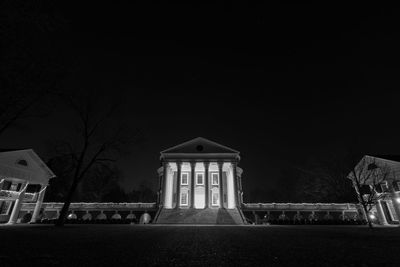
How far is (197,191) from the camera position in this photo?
158ft

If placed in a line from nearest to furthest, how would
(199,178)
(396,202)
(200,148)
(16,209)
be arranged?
(16,209) < (396,202) < (200,148) < (199,178)

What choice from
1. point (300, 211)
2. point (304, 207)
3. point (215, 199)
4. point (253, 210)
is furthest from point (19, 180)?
point (304, 207)

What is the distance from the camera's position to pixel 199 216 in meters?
37.8

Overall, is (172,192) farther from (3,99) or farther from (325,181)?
(3,99)

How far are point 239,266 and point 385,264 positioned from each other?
3.05 m

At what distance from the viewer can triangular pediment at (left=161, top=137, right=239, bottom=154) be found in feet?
152

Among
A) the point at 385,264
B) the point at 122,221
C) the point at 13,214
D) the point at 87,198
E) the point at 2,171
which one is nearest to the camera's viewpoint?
the point at 385,264

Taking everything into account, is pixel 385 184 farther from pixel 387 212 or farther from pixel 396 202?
pixel 387 212

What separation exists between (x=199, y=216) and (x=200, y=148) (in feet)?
46.6

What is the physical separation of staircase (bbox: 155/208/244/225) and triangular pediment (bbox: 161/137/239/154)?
11668 millimetres

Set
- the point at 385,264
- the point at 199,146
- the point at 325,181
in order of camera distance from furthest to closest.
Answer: the point at 199,146 < the point at 325,181 < the point at 385,264

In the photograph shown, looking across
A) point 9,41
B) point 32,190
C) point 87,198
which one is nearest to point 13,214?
point 32,190

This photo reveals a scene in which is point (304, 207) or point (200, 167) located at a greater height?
point (200, 167)

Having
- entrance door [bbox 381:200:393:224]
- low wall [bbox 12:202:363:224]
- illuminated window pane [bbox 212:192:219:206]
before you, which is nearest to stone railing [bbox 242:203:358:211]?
low wall [bbox 12:202:363:224]
